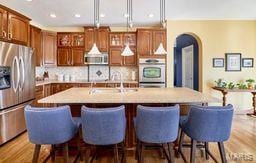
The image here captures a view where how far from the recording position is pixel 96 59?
6.60 meters

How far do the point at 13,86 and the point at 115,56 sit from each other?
327 cm

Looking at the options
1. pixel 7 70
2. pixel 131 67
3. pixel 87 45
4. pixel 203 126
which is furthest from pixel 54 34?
pixel 203 126

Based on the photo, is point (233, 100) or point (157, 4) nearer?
point (157, 4)

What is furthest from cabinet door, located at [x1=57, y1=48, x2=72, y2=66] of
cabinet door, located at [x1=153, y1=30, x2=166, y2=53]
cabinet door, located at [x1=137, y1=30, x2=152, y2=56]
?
cabinet door, located at [x1=153, y1=30, x2=166, y2=53]

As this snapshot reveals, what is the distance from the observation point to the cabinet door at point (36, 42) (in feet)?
18.5

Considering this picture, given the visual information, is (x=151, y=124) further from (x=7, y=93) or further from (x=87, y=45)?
(x=87, y=45)

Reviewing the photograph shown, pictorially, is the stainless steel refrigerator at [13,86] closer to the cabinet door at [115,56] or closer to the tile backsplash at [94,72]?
the tile backsplash at [94,72]

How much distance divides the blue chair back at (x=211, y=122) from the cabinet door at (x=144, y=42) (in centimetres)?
412

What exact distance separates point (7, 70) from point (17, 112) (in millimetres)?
839

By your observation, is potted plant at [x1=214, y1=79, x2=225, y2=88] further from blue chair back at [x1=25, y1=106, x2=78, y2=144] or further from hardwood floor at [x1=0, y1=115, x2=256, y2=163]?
blue chair back at [x1=25, y1=106, x2=78, y2=144]

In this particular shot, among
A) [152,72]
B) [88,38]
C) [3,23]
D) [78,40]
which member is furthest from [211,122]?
[78,40]

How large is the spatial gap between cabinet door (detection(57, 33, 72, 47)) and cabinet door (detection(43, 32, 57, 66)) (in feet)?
0.41

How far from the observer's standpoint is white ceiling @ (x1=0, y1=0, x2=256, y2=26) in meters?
4.66

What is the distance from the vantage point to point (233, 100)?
252 inches
